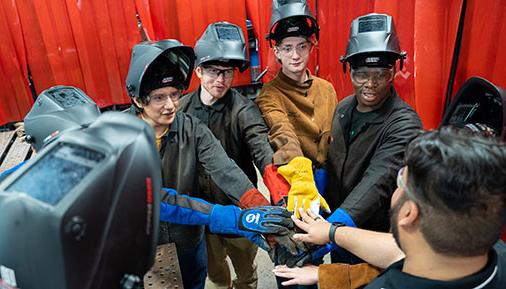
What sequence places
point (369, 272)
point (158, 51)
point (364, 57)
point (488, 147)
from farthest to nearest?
point (364, 57), point (158, 51), point (369, 272), point (488, 147)

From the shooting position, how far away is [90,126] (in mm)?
803

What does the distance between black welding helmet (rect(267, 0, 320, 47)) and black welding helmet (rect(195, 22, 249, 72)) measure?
23 centimetres

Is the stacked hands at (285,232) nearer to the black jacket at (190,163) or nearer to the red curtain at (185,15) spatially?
the black jacket at (190,163)

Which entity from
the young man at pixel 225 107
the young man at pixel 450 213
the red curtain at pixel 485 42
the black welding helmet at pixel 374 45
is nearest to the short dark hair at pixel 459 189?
the young man at pixel 450 213

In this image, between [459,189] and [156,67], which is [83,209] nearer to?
[459,189]

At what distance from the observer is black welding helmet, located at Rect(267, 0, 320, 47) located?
2.18 metres

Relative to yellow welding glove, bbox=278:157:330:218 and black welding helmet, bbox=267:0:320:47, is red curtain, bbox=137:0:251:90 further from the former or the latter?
yellow welding glove, bbox=278:157:330:218

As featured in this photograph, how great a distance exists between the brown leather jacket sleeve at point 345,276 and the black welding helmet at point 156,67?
985 millimetres

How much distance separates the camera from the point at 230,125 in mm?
2084

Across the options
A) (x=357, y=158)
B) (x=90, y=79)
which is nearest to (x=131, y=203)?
(x=357, y=158)

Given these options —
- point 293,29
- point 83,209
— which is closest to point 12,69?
point 293,29

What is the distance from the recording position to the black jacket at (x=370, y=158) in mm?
1699

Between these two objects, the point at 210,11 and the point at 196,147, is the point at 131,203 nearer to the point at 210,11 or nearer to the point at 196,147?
the point at 196,147

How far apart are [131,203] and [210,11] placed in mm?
3913
